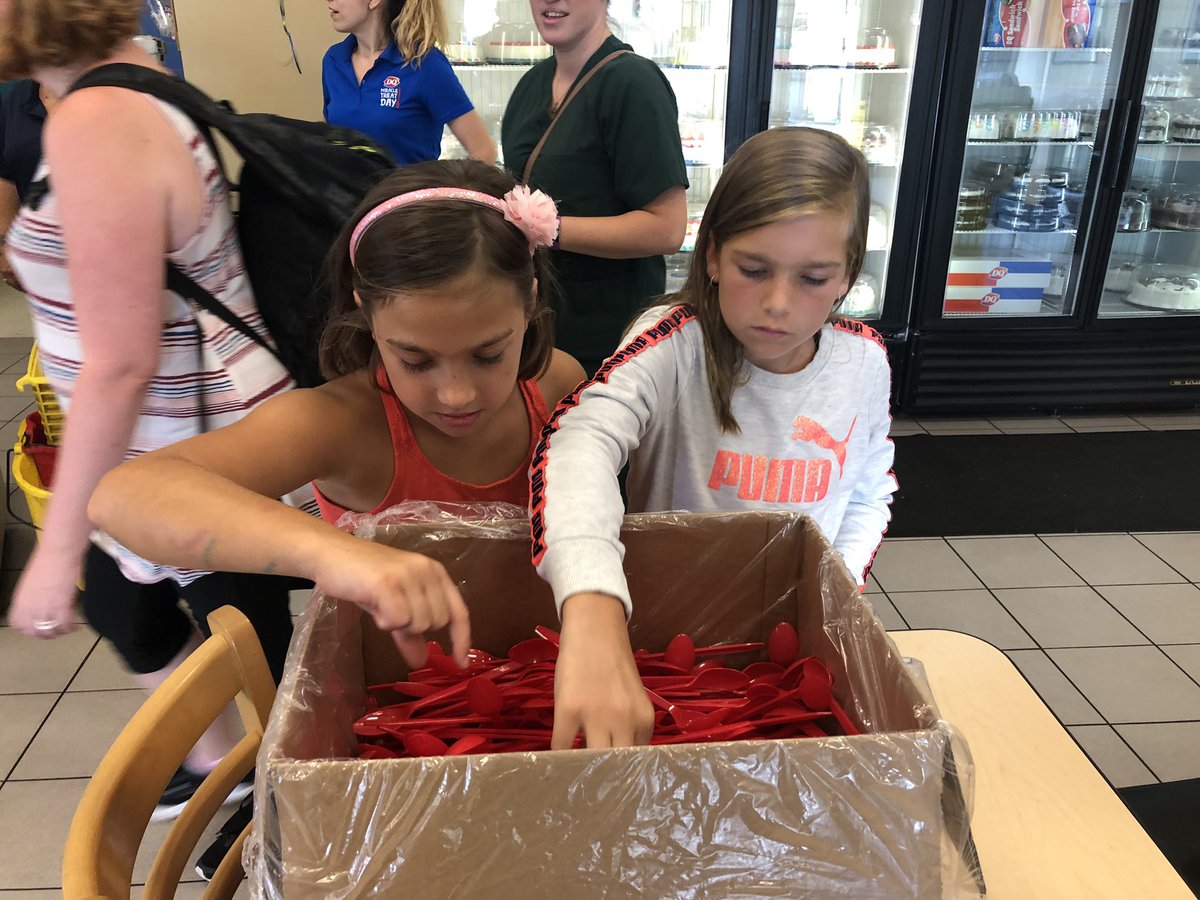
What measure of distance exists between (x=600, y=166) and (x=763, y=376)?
0.73 m

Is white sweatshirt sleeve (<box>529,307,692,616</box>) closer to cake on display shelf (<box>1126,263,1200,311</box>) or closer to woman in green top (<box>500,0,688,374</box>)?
woman in green top (<box>500,0,688,374</box>)

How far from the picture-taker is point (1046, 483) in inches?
122

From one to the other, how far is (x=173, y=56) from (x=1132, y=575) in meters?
3.64

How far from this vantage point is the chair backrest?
68 cm

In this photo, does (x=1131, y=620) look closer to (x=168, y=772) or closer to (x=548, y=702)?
(x=548, y=702)

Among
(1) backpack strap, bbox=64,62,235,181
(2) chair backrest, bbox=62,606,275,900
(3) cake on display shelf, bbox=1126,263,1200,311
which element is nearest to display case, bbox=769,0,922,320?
(3) cake on display shelf, bbox=1126,263,1200,311

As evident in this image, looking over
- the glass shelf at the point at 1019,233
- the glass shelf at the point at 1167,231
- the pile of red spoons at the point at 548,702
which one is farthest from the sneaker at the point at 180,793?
the glass shelf at the point at 1167,231

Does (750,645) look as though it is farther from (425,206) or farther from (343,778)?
(425,206)

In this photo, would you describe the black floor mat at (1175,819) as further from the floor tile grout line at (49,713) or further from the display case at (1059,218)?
the display case at (1059,218)

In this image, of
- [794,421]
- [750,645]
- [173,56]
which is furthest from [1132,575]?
[173,56]

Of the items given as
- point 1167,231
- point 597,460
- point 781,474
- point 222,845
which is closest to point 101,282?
point 597,460

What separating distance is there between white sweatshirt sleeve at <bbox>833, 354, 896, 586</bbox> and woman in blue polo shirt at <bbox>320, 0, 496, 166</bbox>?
52.4 inches

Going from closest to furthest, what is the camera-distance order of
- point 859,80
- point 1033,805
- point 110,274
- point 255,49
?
point 1033,805 < point 110,274 < point 255,49 < point 859,80

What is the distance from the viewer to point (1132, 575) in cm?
259
